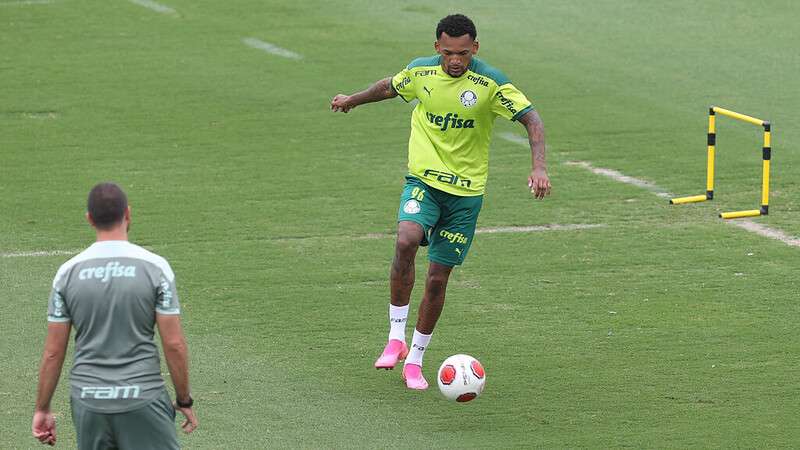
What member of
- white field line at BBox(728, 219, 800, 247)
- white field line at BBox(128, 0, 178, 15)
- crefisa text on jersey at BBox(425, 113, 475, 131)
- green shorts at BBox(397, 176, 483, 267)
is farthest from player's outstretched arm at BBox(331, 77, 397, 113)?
white field line at BBox(128, 0, 178, 15)

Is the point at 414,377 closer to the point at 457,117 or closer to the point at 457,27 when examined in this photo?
the point at 457,117

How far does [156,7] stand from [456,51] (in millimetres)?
19553

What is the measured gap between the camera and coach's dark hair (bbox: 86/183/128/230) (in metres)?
6.62

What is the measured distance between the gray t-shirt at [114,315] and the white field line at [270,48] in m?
17.5

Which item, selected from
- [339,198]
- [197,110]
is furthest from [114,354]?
[197,110]

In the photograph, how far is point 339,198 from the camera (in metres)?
15.5

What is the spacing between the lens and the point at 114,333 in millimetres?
6594

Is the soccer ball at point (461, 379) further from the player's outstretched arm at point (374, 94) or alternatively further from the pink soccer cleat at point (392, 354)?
the player's outstretched arm at point (374, 94)

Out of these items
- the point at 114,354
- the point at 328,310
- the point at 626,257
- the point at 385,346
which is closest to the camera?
the point at 114,354

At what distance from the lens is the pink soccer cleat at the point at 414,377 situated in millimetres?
9859

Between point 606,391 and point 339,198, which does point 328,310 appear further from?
point 339,198

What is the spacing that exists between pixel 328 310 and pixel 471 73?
8.34 ft

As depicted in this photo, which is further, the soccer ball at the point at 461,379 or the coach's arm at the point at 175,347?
the soccer ball at the point at 461,379

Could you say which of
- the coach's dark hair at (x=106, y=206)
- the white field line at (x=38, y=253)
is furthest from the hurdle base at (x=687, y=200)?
the coach's dark hair at (x=106, y=206)
